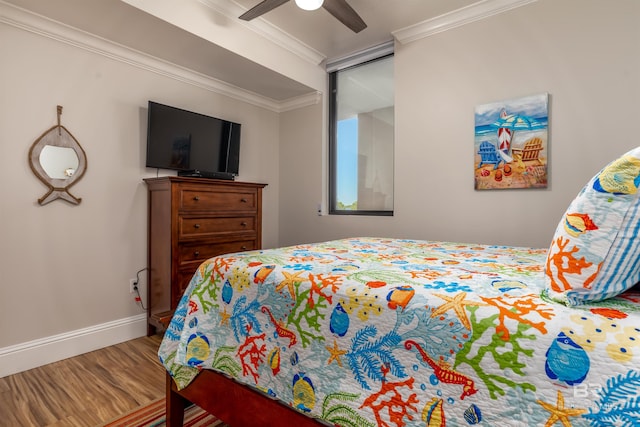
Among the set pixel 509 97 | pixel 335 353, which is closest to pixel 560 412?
pixel 335 353

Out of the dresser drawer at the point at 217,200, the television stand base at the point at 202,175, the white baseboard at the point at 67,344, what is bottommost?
the white baseboard at the point at 67,344

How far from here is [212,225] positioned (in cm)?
296

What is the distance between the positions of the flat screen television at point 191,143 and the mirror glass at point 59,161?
1.76ft

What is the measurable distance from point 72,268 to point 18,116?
110cm

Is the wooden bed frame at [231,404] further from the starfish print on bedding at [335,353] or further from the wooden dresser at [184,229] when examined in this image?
the wooden dresser at [184,229]

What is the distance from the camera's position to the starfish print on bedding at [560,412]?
0.66m

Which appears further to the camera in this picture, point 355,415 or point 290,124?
point 290,124

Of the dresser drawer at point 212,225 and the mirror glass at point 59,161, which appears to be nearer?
→ the mirror glass at point 59,161

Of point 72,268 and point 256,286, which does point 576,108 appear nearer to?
point 256,286

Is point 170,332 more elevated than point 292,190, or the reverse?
point 292,190

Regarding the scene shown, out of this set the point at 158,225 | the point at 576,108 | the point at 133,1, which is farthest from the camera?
the point at 158,225

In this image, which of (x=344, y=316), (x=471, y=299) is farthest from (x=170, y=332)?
(x=471, y=299)

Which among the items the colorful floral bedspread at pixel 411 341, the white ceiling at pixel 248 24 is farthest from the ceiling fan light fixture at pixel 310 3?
the colorful floral bedspread at pixel 411 341

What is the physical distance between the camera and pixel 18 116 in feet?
7.53
